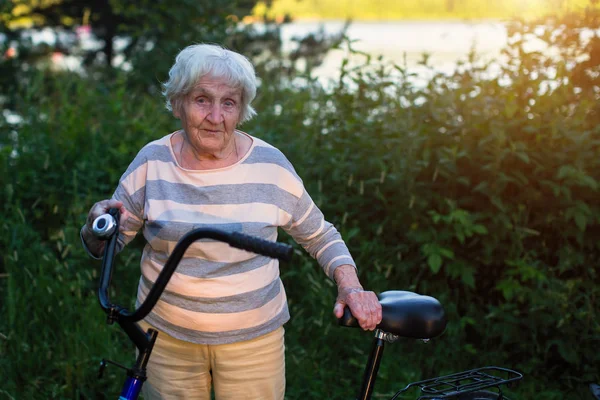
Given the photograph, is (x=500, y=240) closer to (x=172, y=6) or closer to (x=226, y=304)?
(x=226, y=304)

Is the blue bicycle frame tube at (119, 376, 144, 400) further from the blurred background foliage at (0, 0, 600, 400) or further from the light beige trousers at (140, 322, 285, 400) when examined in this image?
the blurred background foliage at (0, 0, 600, 400)

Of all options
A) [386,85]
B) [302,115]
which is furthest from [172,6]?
[386,85]

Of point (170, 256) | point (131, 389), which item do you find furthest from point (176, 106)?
point (131, 389)

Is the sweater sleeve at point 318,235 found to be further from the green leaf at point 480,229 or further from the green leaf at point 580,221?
the green leaf at point 580,221

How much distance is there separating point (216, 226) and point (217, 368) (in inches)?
20.0

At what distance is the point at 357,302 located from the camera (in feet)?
8.67

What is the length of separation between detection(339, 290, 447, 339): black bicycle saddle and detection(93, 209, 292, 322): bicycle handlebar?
2.45ft

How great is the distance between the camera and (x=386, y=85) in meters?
5.13

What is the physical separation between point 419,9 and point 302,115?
6.79 m

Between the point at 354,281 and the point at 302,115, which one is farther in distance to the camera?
the point at 302,115

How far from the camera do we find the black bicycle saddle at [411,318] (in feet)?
8.54

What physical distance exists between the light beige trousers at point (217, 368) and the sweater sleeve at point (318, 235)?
0.31m

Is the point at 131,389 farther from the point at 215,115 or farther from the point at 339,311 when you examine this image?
the point at 215,115

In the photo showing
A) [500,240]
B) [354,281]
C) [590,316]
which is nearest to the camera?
[354,281]
